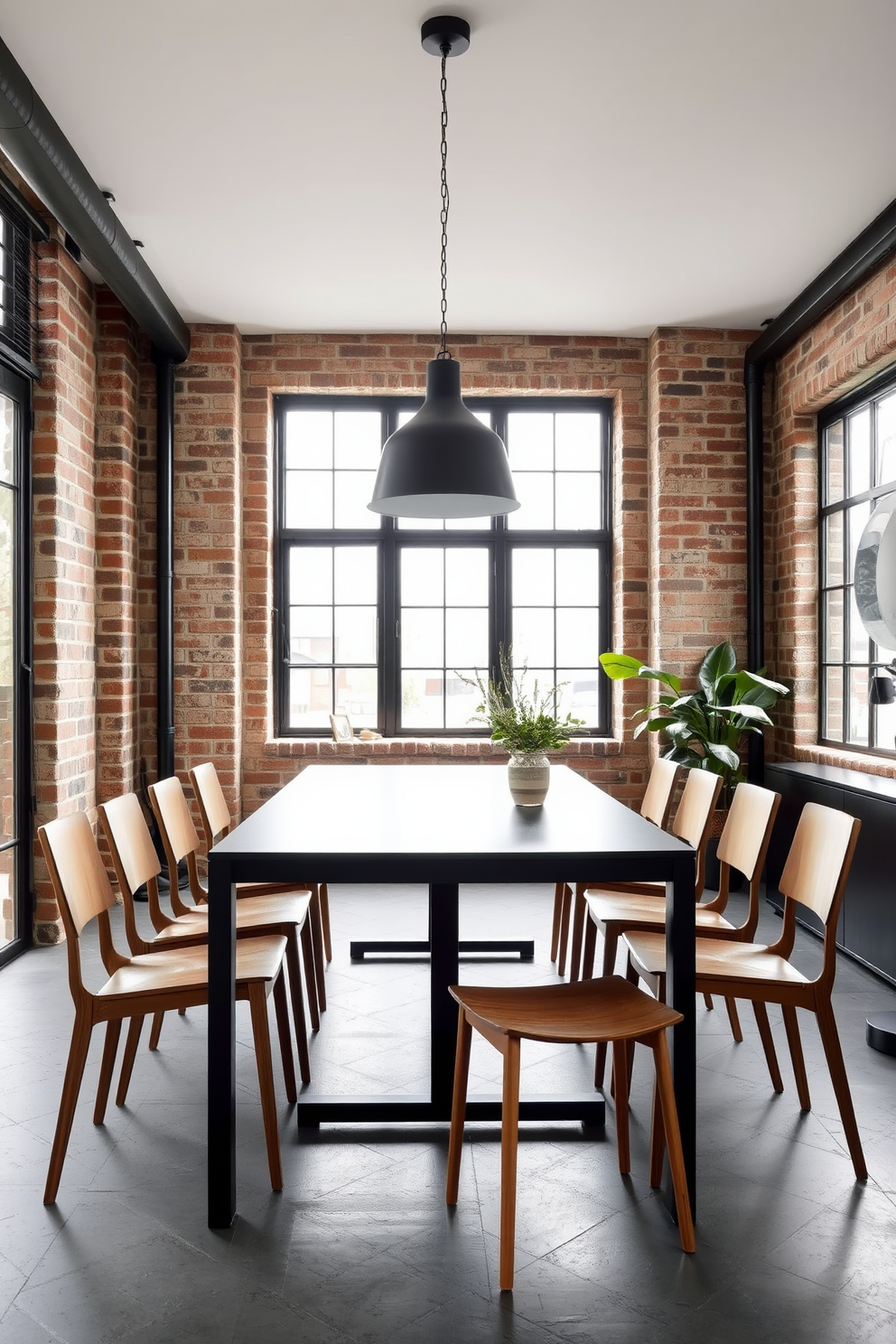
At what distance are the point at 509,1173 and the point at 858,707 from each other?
370 centimetres

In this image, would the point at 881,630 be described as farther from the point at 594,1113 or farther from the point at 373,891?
the point at 373,891

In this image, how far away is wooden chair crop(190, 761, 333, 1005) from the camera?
340cm

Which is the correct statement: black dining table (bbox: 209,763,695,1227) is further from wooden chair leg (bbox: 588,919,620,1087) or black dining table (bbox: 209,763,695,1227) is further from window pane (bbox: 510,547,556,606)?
window pane (bbox: 510,547,556,606)

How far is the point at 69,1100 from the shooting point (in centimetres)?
229

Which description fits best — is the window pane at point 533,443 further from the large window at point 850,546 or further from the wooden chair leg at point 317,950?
the wooden chair leg at point 317,950

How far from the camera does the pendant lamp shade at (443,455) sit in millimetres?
2992

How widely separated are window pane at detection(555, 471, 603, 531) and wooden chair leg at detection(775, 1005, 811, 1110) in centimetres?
389

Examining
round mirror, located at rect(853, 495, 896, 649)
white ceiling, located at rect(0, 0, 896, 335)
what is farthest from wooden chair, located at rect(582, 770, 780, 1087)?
white ceiling, located at rect(0, 0, 896, 335)

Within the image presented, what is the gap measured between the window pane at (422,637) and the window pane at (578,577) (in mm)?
773

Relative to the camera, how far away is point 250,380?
19.1 feet

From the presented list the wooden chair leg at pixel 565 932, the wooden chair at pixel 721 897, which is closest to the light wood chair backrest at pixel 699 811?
the wooden chair at pixel 721 897

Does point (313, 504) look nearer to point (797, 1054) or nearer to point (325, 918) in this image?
point (325, 918)

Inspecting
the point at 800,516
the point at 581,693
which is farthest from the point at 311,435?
the point at 800,516

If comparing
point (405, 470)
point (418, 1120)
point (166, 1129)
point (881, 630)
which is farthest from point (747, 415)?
point (166, 1129)
